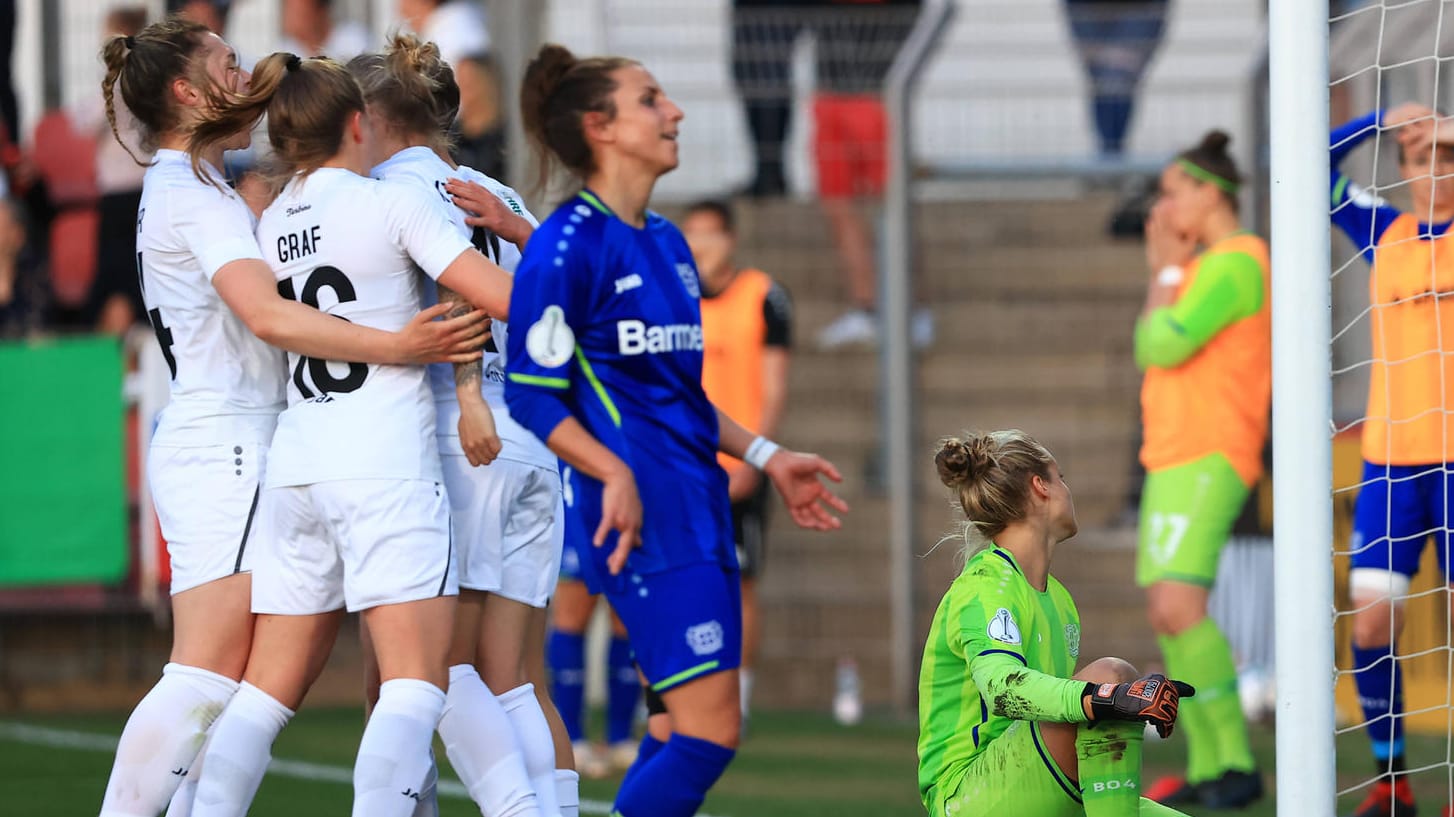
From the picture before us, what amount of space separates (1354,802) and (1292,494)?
267 cm

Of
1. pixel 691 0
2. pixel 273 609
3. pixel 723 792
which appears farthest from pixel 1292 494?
pixel 691 0

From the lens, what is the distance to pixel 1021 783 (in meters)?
3.84

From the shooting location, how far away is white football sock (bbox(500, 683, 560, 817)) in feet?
14.3

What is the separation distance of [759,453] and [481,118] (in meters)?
5.56

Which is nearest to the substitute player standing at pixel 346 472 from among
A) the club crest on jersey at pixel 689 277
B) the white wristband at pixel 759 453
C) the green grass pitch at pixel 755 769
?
the club crest on jersey at pixel 689 277

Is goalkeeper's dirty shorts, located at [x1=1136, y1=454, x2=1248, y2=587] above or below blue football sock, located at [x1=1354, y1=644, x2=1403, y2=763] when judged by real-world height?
above

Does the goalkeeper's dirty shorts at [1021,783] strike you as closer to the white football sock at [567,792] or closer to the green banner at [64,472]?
the white football sock at [567,792]

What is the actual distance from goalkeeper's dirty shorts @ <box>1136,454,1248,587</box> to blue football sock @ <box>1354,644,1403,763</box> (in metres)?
0.58

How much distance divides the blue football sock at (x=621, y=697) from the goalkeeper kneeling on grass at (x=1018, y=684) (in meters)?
3.60

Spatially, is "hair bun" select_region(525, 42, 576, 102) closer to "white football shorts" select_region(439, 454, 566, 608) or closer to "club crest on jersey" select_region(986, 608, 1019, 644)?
"white football shorts" select_region(439, 454, 566, 608)

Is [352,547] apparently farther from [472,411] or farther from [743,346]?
[743,346]

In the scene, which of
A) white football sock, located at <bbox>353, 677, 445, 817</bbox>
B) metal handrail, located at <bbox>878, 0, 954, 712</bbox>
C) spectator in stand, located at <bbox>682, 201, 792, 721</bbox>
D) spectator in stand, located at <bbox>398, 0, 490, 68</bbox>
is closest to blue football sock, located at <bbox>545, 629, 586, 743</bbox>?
spectator in stand, located at <bbox>682, 201, 792, 721</bbox>

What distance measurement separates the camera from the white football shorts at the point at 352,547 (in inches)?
158

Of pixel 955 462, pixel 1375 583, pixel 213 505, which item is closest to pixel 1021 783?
pixel 955 462
